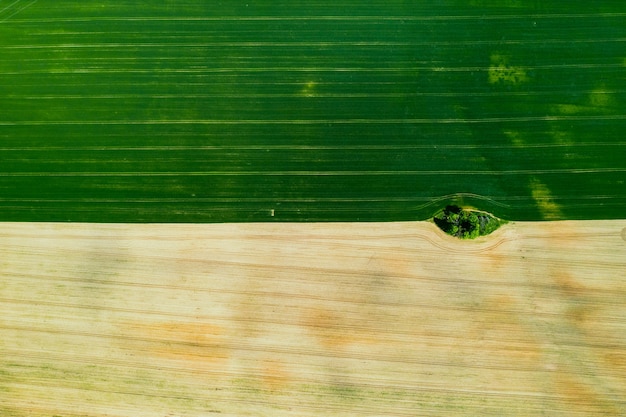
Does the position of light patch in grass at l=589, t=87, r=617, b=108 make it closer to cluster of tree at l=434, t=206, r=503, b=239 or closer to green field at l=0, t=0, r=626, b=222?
green field at l=0, t=0, r=626, b=222

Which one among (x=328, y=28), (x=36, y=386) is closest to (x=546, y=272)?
(x=328, y=28)

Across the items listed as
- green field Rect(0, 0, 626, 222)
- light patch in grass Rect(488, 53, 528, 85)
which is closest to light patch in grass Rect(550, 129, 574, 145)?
green field Rect(0, 0, 626, 222)

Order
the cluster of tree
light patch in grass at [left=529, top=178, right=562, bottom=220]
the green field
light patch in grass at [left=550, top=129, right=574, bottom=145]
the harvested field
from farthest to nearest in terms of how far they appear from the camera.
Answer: light patch in grass at [left=550, top=129, right=574, bottom=145] → the green field → light patch in grass at [left=529, top=178, right=562, bottom=220] → the cluster of tree → the harvested field

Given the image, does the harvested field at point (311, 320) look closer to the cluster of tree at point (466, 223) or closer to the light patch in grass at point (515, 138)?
the cluster of tree at point (466, 223)

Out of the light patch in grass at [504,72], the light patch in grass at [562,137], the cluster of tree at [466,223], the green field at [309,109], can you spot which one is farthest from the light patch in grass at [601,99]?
the cluster of tree at [466,223]

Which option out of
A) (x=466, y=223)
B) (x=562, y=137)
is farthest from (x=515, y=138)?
(x=466, y=223)

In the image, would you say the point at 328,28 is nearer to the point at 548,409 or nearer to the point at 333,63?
the point at 333,63

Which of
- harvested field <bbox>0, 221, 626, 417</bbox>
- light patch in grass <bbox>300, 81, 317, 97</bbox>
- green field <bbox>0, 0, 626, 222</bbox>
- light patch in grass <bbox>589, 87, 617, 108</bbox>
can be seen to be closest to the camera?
harvested field <bbox>0, 221, 626, 417</bbox>

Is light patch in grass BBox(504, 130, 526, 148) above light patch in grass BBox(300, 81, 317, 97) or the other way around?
the other way around
